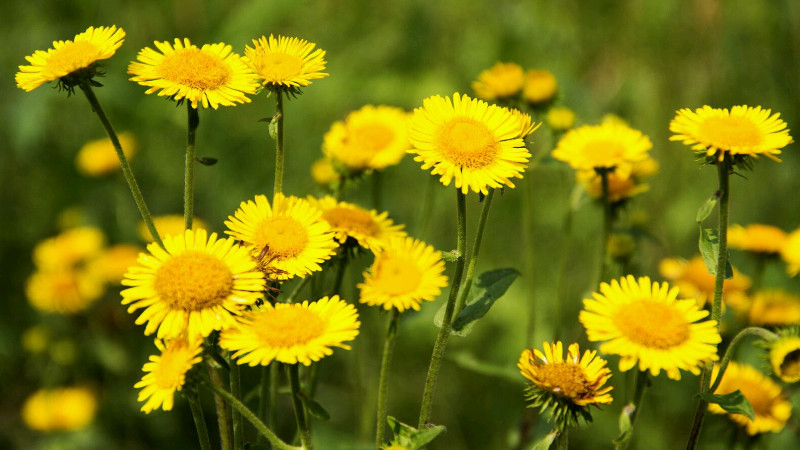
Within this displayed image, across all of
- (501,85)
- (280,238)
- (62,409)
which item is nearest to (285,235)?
(280,238)

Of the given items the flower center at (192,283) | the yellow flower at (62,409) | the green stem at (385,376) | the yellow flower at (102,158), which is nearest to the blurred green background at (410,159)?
the yellow flower at (62,409)

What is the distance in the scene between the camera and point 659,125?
4.33 meters

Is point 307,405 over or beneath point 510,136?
beneath

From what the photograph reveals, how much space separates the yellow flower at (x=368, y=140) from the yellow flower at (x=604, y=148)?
51cm

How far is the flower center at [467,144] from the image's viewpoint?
5.41ft

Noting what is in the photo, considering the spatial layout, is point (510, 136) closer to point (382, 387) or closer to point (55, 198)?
point (382, 387)

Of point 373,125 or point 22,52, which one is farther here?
point 22,52

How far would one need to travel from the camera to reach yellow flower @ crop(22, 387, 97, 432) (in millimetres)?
3277

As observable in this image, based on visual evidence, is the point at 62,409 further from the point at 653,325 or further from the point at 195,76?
the point at 653,325

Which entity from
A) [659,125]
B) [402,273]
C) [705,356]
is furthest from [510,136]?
[659,125]

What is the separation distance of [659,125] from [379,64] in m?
1.65

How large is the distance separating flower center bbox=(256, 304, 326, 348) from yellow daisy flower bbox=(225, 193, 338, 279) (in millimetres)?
98

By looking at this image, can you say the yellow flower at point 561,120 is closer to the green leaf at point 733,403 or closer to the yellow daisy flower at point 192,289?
the green leaf at point 733,403

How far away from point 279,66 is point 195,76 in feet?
0.59
